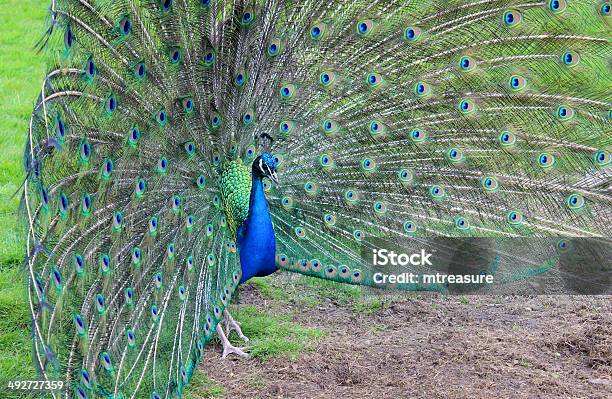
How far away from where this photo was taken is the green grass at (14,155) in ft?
15.3

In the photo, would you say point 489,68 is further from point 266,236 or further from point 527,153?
point 266,236

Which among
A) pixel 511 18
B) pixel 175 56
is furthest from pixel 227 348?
pixel 511 18

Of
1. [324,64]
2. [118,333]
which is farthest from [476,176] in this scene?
[118,333]

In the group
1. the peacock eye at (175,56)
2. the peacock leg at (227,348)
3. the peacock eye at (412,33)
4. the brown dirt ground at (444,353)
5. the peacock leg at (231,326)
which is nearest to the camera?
the peacock eye at (175,56)

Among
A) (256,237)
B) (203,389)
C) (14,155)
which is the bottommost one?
(203,389)

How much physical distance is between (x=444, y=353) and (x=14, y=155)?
4376mm

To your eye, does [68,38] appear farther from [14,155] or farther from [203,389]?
[14,155]

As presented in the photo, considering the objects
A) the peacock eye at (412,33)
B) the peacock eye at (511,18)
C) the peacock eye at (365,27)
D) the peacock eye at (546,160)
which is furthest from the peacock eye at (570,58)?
the peacock eye at (365,27)

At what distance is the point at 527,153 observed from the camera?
4.39 metres

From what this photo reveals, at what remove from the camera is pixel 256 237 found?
14.7ft

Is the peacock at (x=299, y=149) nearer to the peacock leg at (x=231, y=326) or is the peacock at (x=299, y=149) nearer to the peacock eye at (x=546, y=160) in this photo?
the peacock eye at (x=546, y=160)

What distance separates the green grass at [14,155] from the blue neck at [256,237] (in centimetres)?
122

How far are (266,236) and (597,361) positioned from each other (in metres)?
2.06

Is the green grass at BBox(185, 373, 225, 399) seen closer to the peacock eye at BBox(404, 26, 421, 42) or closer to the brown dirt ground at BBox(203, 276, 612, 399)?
the brown dirt ground at BBox(203, 276, 612, 399)
